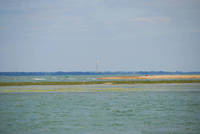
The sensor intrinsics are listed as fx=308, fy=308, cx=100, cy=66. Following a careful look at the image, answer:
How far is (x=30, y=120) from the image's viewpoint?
2545 centimetres

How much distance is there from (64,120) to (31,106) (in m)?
10.8

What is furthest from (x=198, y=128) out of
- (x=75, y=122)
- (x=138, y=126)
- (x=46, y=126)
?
(x=46, y=126)

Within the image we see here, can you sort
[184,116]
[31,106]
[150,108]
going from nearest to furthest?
[184,116], [150,108], [31,106]

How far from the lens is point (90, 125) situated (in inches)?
901

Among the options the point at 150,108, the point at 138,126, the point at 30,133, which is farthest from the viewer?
the point at 150,108

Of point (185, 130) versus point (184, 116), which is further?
point (184, 116)

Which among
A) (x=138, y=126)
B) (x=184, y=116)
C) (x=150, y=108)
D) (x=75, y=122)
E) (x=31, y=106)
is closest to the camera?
(x=138, y=126)

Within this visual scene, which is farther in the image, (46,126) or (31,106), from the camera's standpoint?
(31,106)

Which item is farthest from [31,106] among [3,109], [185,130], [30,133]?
[185,130]

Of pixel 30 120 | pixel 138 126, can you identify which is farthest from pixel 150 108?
pixel 30 120

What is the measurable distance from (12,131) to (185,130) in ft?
38.4

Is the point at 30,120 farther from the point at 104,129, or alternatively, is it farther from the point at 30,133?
the point at 104,129

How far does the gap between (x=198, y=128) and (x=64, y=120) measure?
410 inches

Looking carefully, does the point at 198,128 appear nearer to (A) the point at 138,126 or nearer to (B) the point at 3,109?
(A) the point at 138,126
